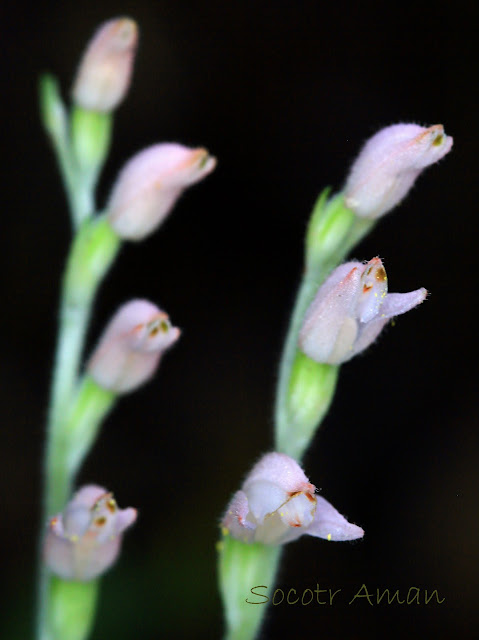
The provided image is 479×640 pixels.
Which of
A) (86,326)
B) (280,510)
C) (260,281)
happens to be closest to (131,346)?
(86,326)

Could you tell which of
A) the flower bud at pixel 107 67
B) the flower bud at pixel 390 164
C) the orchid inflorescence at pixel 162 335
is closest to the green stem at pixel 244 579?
the orchid inflorescence at pixel 162 335

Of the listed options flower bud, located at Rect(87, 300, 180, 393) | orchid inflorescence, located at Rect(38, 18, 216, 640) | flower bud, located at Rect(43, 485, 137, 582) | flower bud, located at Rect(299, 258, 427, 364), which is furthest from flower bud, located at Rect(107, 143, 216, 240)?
flower bud, located at Rect(43, 485, 137, 582)

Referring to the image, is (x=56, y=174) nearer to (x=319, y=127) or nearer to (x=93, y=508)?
(x=319, y=127)

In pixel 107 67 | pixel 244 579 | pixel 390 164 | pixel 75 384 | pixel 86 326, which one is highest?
pixel 107 67

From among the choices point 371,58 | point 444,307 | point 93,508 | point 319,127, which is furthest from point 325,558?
point 371,58

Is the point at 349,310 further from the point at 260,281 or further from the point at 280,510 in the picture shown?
the point at 260,281

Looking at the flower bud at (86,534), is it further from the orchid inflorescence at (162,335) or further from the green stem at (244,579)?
the green stem at (244,579)
